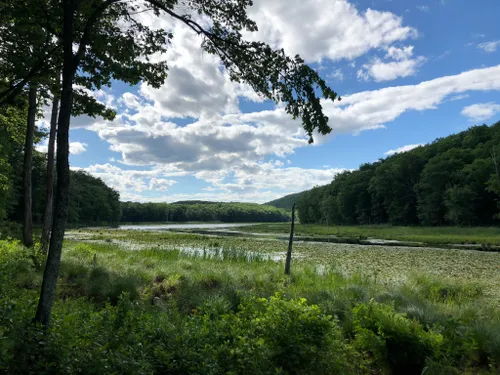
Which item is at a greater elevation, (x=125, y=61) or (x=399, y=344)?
(x=125, y=61)

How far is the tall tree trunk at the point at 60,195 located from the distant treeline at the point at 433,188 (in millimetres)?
48467

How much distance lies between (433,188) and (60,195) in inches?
2678

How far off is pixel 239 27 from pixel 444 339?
5.98 metres

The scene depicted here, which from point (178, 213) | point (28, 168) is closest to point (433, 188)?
point (28, 168)

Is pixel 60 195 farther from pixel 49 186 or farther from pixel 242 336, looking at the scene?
pixel 49 186

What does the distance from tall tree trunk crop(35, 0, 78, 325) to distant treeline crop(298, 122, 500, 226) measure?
4847 cm

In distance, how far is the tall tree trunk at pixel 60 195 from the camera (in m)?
4.39

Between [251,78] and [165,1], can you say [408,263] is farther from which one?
[165,1]

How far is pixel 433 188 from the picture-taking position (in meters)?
61.7

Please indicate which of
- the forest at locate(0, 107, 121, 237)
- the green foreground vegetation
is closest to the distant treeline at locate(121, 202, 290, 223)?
the forest at locate(0, 107, 121, 237)

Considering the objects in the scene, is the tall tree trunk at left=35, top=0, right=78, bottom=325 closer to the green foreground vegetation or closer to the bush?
the green foreground vegetation

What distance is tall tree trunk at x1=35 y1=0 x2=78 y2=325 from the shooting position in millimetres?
4395

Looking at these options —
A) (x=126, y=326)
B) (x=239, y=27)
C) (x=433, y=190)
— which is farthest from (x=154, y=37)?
(x=433, y=190)

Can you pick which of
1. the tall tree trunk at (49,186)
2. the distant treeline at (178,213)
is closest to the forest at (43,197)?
the tall tree trunk at (49,186)
